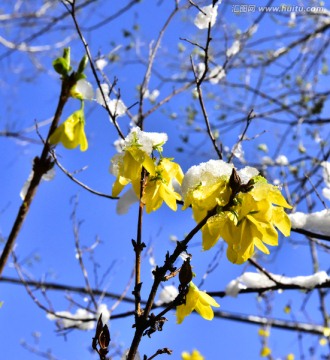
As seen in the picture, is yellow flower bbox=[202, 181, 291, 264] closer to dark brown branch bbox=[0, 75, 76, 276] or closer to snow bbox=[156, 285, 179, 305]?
dark brown branch bbox=[0, 75, 76, 276]

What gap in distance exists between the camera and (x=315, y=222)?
171 centimetres

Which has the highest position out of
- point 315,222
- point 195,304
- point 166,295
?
point 166,295

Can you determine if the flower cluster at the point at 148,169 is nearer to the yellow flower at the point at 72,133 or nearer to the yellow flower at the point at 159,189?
the yellow flower at the point at 159,189

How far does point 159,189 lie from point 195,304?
27 centimetres

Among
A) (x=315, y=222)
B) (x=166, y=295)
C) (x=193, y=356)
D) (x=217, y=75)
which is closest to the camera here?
(x=315, y=222)

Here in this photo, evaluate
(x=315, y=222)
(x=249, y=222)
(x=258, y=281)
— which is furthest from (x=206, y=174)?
(x=258, y=281)

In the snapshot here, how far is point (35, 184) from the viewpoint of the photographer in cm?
85

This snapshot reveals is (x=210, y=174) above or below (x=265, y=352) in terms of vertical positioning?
below

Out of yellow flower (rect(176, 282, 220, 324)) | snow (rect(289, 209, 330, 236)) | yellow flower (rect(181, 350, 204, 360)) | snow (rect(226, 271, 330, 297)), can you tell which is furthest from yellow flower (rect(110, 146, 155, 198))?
yellow flower (rect(181, 350, 204, 360))

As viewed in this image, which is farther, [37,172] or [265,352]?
[265,352]

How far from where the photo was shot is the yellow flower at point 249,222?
0.83m

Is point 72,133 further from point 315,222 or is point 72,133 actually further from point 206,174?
point 315,222

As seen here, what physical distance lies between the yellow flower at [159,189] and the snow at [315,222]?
885mm

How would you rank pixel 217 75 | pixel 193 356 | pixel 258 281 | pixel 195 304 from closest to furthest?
pixel 195 304 → pixel 258 281 → pixel 217 75 → pixel 193 356
